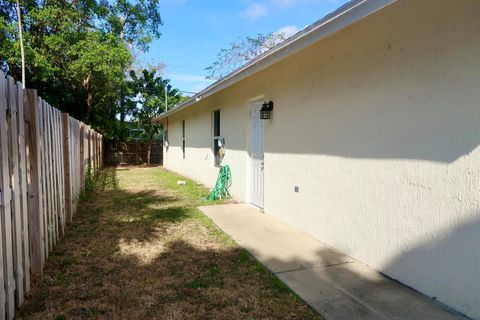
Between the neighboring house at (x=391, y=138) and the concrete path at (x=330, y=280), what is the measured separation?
0.57ft

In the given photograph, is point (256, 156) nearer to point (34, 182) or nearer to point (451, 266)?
point (34, 182)

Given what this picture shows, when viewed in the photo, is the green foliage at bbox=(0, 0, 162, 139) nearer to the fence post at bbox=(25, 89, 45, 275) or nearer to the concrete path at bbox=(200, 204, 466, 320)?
the fence post at bbox=(25, 89, 45, 275)

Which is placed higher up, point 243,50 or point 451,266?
point 243,50

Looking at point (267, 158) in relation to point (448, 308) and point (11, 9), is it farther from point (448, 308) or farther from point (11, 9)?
point (11, 9)

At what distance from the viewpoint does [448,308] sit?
2.83m

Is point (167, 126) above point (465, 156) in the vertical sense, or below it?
above

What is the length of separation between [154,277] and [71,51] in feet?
52.2

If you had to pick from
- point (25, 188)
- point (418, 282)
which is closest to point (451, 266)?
point (418, 282)

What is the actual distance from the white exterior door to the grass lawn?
5.52ft

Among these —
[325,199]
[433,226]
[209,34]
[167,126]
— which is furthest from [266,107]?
[209,34]

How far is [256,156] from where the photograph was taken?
7.11 m

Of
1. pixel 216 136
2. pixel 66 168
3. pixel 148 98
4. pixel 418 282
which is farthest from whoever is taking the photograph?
pixel 148 98

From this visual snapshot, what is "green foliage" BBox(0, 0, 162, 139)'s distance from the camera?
15.8 metres

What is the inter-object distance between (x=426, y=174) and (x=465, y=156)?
411 millimetres
